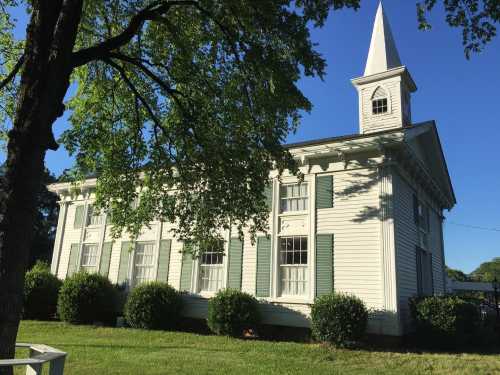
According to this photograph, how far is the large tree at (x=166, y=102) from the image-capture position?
20.5 feet

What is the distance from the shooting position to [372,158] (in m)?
14.2

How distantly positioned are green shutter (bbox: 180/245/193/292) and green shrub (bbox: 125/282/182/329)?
2.60 ft

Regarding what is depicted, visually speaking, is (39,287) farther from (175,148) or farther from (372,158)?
(372,158)

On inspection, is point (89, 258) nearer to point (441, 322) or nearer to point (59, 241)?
point (59, 241)

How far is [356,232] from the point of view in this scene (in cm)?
1381

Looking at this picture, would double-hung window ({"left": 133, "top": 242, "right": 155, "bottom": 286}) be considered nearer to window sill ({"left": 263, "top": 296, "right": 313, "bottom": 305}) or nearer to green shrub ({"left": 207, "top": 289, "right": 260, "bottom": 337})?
green shrub ({"left": 207, "top": 289, "right": 260, "bottom": 337})

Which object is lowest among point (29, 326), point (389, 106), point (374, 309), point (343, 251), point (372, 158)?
point (29, 326)

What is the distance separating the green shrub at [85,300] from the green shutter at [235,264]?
5.57 meters

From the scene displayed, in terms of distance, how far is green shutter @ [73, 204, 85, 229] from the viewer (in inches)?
862

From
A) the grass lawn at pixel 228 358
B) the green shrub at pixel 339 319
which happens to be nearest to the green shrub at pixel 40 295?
the grass lawn at pixel 228 358

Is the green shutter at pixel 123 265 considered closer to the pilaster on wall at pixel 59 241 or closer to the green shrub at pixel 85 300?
the green shrub at pixel 85 300

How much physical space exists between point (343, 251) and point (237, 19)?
27.8 ft

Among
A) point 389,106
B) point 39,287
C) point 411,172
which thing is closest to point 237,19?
point 411,172

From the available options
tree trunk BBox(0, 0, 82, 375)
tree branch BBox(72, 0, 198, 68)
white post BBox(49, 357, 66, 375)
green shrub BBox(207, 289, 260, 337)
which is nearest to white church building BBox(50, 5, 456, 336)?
green shrub BBox(207, 289, 260, 337)
